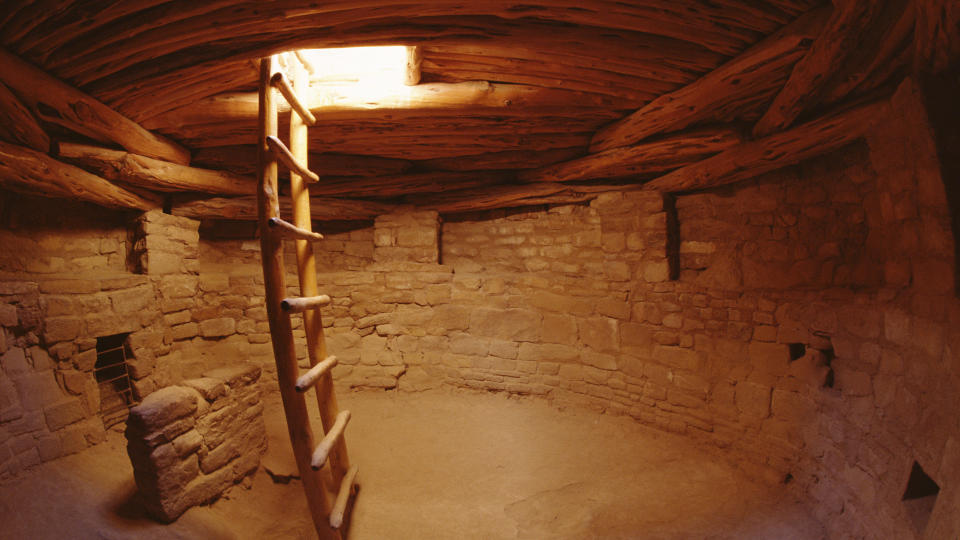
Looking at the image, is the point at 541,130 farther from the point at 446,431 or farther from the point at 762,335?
the point at 446,431

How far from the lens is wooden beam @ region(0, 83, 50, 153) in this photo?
2.50m

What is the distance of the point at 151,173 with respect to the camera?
11.7ft

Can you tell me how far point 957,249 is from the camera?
1818mm

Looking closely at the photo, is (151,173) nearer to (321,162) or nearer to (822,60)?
(321,162)

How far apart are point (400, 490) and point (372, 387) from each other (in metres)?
1.69

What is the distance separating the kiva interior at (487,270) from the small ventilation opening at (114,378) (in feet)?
0.09

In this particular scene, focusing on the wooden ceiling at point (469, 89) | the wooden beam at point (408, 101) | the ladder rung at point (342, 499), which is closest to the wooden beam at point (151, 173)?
the wooden ceiling at point (469, 89)

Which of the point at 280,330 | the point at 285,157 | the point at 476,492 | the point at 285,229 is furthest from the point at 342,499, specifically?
the point at 285,157

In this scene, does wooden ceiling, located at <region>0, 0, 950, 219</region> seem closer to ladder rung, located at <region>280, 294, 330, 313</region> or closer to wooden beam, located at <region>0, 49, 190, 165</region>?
wooden beam, located at <region>0, 49, 190, 165</region>

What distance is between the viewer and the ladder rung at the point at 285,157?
2318 millimetres

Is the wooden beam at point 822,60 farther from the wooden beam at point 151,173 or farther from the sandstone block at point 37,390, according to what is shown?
the sandstone block at point 37,390

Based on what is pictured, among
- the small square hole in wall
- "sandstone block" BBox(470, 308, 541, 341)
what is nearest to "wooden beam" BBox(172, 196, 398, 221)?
"sandstone block" BBox(470, 308, 541, 341)

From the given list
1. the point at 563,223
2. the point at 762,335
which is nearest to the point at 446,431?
the point at 563,223

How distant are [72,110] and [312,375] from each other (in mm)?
2464
